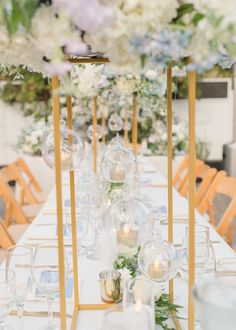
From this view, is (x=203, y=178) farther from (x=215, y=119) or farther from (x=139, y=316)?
(x=215, y=119)

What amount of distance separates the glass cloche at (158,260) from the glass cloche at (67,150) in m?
0.33

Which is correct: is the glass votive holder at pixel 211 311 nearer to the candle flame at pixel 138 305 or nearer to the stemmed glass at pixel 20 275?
the candle flame at pixel 138 305

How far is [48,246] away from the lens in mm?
1437

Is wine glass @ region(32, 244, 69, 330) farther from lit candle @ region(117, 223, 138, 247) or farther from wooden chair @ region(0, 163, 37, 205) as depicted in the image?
wooden chair @ region(0, 163, 37, 205)

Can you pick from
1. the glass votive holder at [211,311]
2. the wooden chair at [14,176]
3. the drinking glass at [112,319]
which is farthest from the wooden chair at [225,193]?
the glass votive holder at [211,311]

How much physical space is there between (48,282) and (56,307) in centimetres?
22

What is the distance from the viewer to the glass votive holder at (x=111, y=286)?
1517 millimetres

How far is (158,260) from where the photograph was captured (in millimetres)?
1203

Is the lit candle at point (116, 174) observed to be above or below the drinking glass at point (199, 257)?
above

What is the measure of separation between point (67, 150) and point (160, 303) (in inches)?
18.5

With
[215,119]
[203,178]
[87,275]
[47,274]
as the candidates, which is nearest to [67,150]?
[47,274]

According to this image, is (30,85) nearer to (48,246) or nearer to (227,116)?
(227,116)

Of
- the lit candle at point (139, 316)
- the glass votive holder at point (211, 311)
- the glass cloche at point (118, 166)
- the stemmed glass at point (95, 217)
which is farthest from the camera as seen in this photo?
the stemmed glass at point (95, 217)

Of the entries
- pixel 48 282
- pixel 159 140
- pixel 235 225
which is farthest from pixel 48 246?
pixel 159 140
